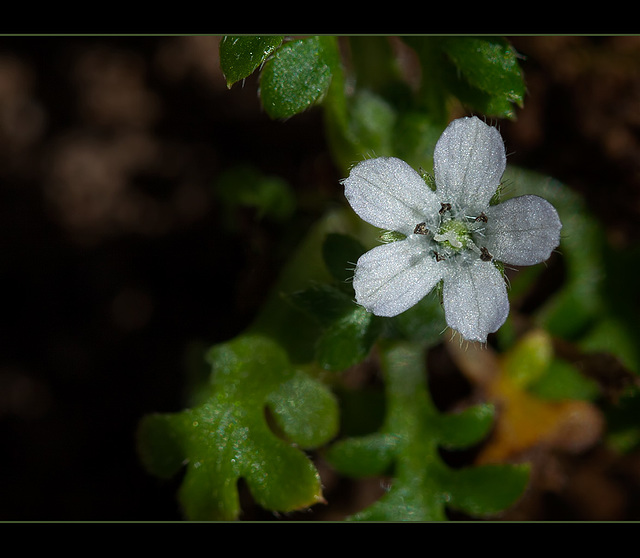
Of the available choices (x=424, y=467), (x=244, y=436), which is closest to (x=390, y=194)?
(x=244, y=436)

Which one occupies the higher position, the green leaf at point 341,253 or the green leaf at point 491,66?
the green leaf at point 491,66

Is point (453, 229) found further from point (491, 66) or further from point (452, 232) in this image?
point (491, 66)

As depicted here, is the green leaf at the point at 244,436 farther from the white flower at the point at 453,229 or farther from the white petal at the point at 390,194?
the white petal at the point at 390,194

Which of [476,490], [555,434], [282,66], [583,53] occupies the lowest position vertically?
[555,434]

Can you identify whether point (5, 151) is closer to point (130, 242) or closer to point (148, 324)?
point (130, 242)

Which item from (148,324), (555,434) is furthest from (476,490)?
(148,324)

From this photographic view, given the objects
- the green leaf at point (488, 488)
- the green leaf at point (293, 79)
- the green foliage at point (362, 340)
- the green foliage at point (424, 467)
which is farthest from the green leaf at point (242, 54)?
the green leaf at point (488, 488)
